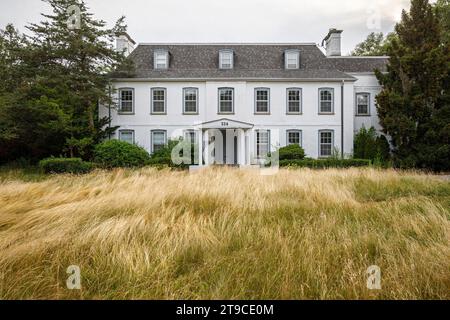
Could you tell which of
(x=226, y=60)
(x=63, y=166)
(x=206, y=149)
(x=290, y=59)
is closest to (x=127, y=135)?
(x=206, y=149)

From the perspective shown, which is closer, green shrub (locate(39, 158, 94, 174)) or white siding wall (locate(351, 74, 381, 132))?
green shrub (locate(39, 158, 94, 174))

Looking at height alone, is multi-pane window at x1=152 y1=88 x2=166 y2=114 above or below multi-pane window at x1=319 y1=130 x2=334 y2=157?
above

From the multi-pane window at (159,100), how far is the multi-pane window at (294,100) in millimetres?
9049

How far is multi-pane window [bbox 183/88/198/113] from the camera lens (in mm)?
22062

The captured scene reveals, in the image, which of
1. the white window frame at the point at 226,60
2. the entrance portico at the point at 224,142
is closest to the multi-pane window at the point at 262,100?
the entrance portico at the point at 224,142

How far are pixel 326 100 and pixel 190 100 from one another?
984 centimetres

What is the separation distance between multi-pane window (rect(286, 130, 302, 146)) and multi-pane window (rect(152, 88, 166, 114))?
924 cm

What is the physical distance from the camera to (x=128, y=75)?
Result: 21.2 metres

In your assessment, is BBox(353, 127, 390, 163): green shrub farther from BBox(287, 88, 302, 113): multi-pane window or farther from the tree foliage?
the tree foliage

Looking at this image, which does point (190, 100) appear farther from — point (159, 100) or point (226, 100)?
point (226, 100)

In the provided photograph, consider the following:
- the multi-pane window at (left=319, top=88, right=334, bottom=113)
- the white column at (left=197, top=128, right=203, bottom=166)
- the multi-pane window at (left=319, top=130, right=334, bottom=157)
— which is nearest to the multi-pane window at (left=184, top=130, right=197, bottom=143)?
the white column at (left=197, top=128, right=203, bottom=166)

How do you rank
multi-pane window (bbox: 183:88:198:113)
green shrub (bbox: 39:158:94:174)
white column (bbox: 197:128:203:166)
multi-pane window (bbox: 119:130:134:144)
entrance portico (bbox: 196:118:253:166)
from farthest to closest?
multi-pane window (bbox: 183:88:198:113)
multi-pane window (bbox: 119:130:134:144)
entrance portico (bbox: 196:118:253:166)
white column (bbox: 197:128:203:166)
green shrub (bbox: 39:158:94:174)

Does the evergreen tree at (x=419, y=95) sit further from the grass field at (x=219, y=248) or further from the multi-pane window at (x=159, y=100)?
the grass field at (x=219, y=248)
